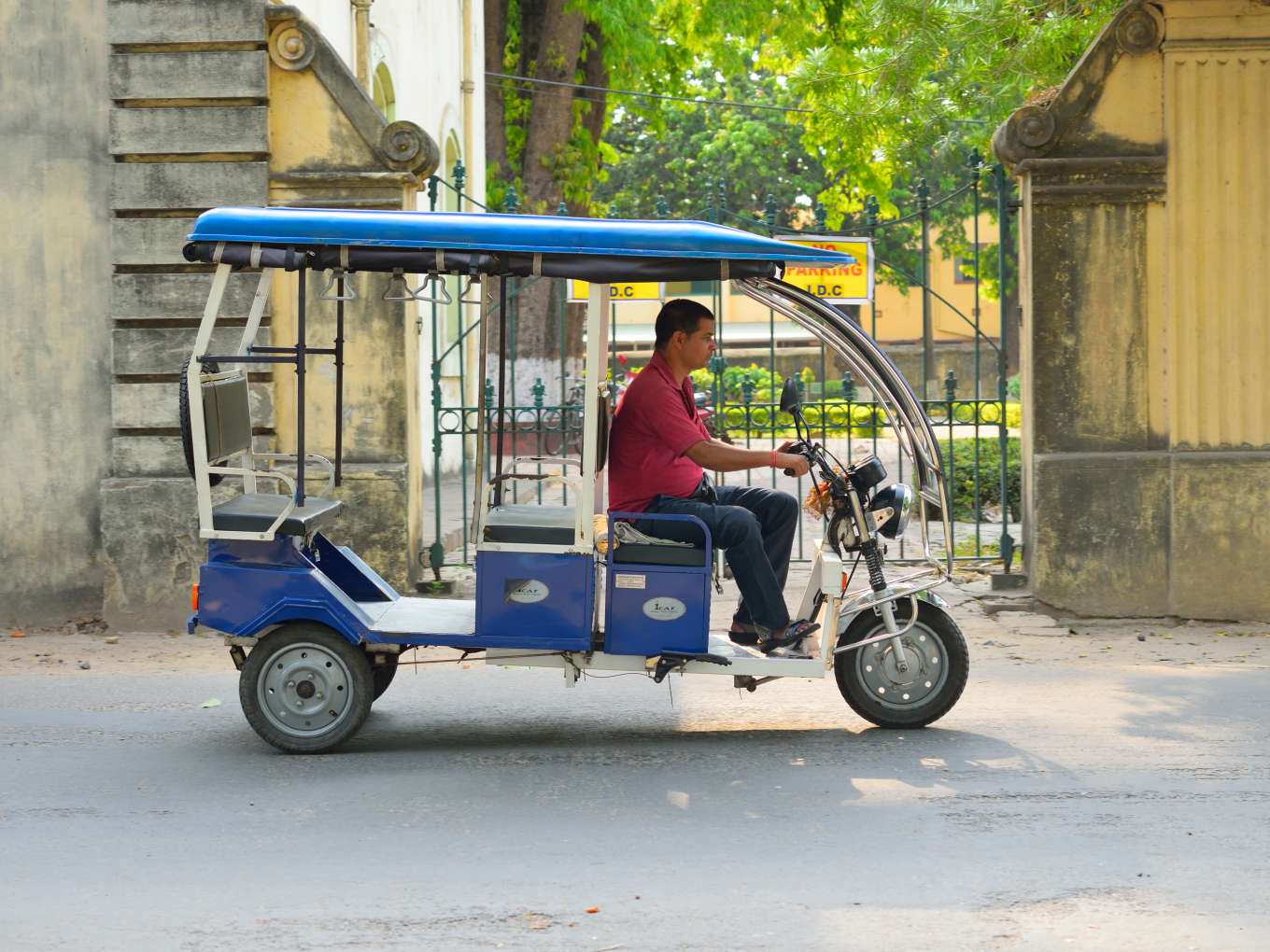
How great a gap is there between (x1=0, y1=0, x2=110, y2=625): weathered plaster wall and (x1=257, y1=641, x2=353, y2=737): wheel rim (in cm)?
383

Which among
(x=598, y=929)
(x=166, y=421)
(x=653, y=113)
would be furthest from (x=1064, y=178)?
(x=653, y=113)

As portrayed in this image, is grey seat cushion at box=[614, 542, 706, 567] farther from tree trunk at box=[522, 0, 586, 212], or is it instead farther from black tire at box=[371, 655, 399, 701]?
tree trunk at box=[522, 0, 586, 212]

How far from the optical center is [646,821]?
566 centimetres

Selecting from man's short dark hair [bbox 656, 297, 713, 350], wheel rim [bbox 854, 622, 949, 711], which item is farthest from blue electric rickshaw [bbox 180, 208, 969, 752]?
man's short dark hair [bbox 656, 297, 713, 350]

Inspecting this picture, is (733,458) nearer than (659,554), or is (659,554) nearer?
(659,554)

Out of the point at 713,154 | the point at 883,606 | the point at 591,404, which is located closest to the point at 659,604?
the point at 591,404

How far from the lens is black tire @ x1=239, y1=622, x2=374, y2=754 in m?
6.63

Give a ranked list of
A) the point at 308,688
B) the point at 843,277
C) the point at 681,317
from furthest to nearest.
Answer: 1. the point at 843,277
2. the point at 681,317
3. the point at 308,688

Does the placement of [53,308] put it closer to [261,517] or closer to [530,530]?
[261,517]

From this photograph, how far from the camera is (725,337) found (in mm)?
44219

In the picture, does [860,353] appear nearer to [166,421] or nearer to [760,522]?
[760,522]

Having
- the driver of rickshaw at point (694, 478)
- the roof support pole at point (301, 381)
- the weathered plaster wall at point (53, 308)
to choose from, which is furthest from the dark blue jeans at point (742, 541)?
the weathered plaster wall at point (53, 308)

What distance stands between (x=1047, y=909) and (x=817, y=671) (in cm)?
199

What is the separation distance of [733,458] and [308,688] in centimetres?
197
